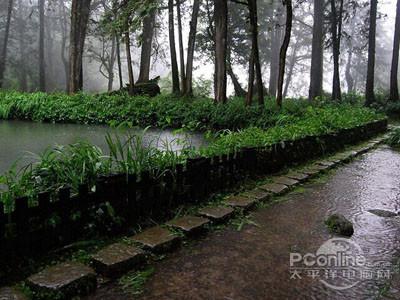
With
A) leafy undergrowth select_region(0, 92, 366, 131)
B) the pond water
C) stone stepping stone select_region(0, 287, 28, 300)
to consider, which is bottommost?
stone stepping stone select_region(0, 287, 28, 300)

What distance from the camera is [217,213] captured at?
10.7 feet

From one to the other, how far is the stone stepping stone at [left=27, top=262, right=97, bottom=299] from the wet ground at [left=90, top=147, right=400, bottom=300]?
11cm

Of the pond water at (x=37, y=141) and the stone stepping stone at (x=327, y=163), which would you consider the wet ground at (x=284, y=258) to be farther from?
the pond water at (x=37, y=141)

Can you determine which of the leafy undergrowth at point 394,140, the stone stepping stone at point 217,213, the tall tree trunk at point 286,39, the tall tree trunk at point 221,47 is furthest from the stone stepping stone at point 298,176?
the tall tree trunk at point 221,47

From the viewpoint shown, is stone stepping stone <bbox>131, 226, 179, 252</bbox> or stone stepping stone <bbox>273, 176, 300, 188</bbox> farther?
stone stepping stone <bbox>273, 176, 300, 188</bbox>

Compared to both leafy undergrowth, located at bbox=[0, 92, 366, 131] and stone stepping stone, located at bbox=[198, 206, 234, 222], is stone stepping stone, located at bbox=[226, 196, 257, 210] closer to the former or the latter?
stone stepping stone, located at bbox=[198, 206, 234, 222]

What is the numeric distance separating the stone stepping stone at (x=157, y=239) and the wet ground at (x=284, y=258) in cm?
9

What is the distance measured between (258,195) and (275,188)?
15.5 inches

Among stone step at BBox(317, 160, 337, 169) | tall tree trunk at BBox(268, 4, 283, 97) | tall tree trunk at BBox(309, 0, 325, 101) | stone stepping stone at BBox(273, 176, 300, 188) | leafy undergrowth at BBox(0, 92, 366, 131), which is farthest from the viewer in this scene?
tall tree trunk at BBox(268, 4, 283, 97)

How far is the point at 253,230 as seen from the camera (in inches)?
122

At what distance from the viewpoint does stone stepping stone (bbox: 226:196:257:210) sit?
3.54m

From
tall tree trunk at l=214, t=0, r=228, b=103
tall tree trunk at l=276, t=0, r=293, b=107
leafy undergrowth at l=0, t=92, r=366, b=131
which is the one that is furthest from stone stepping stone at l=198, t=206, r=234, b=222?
tall tree trunk at l=214, t=0, r=228, b=103

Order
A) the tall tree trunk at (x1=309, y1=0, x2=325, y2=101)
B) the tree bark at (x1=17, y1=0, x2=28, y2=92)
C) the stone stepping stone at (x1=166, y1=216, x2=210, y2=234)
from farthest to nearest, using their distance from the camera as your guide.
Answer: the tree bark at (x1=17, y1=0, x2=28, y2=92) < the tall tree trunk at (x1=309, y1=0, x2=325, y2=101) < the stone stepping stone at (x1=166, y1=216, x2=210, y2=234)

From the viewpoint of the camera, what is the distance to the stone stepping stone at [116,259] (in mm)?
2260
